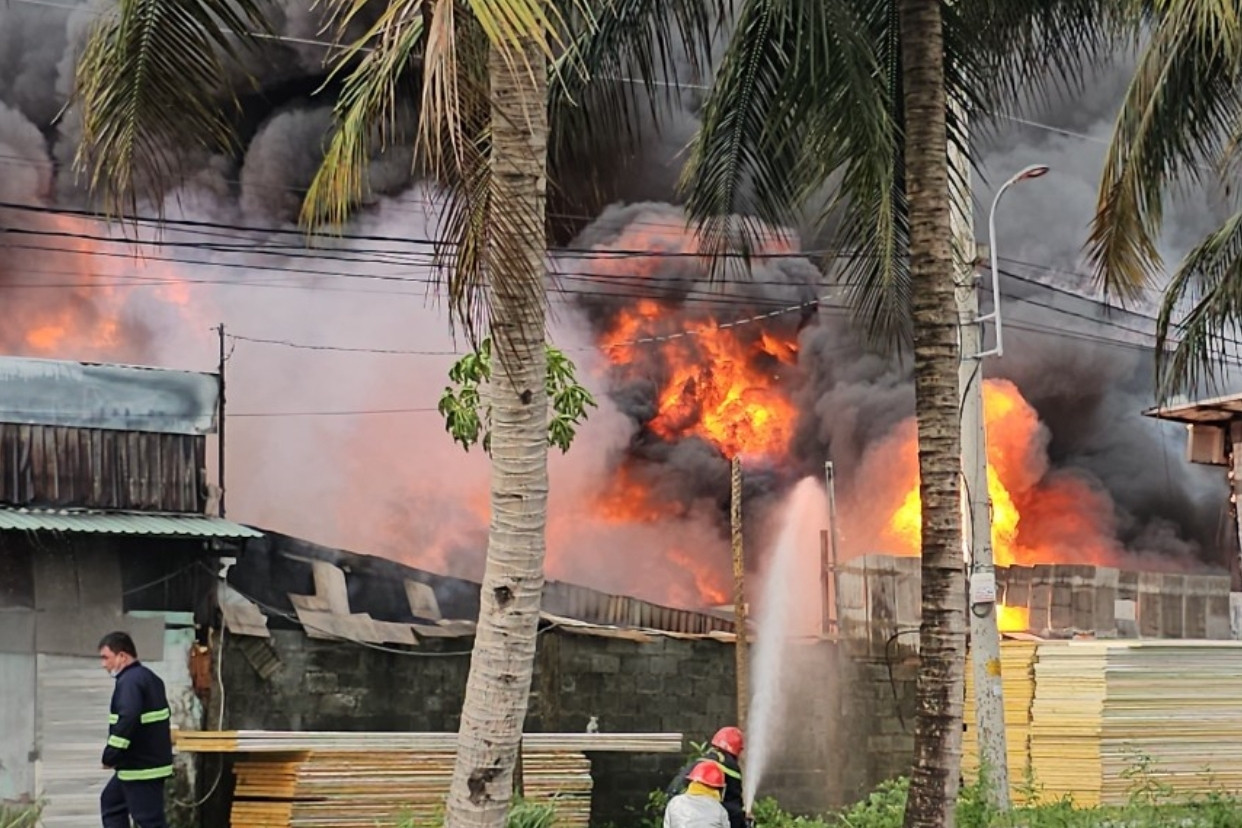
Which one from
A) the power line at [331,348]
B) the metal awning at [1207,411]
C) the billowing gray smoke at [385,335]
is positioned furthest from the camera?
the power line at [331,348]

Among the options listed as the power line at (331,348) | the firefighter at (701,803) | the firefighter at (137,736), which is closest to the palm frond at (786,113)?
the firefighter at (701,803)

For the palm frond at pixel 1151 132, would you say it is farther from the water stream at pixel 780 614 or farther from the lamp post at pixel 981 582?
the water stream at pixel 780 614

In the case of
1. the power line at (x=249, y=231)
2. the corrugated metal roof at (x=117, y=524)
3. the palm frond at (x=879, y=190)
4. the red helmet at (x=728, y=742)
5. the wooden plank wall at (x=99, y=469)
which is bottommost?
the red helmet at (x=728, y=742)

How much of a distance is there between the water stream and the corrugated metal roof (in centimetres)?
683

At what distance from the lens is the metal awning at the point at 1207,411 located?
727 inches

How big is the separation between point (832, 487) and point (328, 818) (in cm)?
1413

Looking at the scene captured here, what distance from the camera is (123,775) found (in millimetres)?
10578

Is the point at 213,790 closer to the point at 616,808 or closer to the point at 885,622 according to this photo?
the point at 616,808

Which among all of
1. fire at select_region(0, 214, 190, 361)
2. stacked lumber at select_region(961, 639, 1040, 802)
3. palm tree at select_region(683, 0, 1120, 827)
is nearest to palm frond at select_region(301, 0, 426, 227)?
palm tree at select_region(683, 0, 1120, 827)

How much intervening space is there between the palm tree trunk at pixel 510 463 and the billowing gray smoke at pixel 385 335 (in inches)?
398

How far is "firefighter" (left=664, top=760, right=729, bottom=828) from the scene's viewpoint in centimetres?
876

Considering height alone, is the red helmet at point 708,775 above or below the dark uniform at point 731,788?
above

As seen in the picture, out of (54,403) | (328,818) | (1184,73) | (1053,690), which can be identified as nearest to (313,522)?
(54,403)

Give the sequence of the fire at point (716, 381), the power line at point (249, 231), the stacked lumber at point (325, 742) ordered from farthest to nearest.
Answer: the fire at point (716, 381) < the power line at point (249, 231) < the stacked lumber at point (325, 742)
